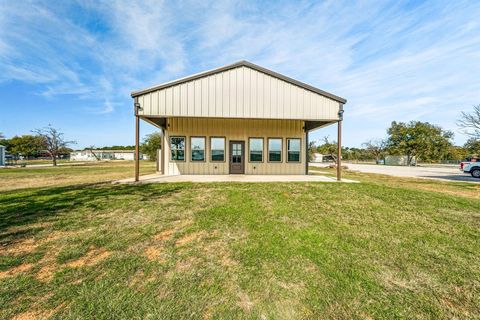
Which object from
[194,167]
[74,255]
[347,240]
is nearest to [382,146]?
[194,167]

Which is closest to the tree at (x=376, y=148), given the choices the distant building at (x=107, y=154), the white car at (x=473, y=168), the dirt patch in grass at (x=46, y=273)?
the white car at (x=473, y=168)

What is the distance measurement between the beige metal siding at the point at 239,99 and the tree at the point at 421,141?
40832 millimetres

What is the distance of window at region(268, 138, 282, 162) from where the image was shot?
13.2 m

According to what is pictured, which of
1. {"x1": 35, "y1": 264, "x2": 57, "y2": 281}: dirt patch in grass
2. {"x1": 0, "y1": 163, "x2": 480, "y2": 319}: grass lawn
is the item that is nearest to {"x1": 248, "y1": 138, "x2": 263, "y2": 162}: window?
{"x1": 0, "y1": 163, "x2": 480, "y2": 319}: grass lawn

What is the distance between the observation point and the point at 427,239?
4.41m

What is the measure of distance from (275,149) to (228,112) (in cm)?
446

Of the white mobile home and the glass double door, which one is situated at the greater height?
the white mobile home

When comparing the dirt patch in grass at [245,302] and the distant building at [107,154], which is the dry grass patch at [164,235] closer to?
the dirt patch in grass at [245,302]

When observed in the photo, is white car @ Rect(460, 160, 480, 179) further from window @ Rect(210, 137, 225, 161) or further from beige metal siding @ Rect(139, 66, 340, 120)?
window @ Rect(210, 137, 225, 161)

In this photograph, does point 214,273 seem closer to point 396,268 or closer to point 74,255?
point 74,255

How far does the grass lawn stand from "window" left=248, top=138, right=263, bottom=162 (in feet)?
22.0

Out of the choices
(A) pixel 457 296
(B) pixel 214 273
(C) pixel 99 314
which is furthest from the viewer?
(B) pixel 214 273

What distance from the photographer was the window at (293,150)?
43.7 feet

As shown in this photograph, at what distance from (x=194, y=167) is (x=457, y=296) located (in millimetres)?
11389
